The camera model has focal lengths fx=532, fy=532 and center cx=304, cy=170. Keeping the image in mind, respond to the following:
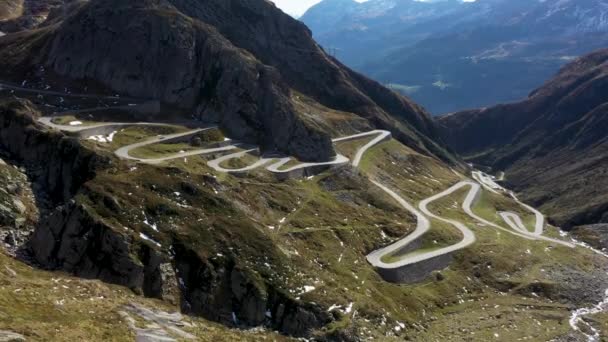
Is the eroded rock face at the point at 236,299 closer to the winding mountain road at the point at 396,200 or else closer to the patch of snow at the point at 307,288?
the patch of snow at the point at 307,288

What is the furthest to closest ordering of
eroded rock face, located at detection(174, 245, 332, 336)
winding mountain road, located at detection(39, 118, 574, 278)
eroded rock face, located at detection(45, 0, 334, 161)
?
eroded rock face, located at detection(45, 0, 334, 161), winding mountain road, located at detection(39, 118, 574, 278), eroded rock face, located at detection(174, 245, 332, 336)

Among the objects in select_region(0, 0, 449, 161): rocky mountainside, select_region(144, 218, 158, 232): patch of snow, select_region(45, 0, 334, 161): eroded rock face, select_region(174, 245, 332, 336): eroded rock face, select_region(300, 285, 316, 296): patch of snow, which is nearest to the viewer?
select_region(174, 245, 332, 336): eroded rock face

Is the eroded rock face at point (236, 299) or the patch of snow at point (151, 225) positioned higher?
the patch of snow at point (151, 225)

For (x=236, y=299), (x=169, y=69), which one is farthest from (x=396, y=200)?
(x=236, y=299)

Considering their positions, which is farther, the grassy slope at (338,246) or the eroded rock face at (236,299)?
the grassy slope at (338,246)

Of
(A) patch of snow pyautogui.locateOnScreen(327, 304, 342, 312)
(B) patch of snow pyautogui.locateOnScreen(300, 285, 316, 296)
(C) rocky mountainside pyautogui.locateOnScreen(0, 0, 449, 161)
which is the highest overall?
(C) rocky mountainside pyautogui.locateOnScreen(0, 0, 449, 161)

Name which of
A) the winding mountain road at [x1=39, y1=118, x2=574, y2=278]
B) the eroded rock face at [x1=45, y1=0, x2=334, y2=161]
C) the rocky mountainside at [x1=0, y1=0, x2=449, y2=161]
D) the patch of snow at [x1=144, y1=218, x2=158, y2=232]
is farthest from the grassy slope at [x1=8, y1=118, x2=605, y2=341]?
the rocky mountainside at [x1=0, y1=0, x2=449, y2=161]

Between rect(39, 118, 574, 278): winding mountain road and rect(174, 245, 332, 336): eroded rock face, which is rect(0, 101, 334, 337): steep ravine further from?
rect(39, 118, 574, 278): winding mountain road

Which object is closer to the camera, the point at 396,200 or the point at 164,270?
the point at 164,270

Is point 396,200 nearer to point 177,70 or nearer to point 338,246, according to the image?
point 338,246

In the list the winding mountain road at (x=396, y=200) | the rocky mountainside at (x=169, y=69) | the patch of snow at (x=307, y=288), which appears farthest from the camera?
the rocky mountainside at (x=169, y=69)

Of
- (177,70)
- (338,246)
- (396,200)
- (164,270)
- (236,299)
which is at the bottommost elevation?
(236,299)

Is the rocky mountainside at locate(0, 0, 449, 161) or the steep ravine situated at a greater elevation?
the rocky mountainside at locate(0, 0, 449, 161)

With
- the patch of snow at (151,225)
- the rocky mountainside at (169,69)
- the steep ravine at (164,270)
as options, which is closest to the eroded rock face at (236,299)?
the steep ravine at (164,270)
